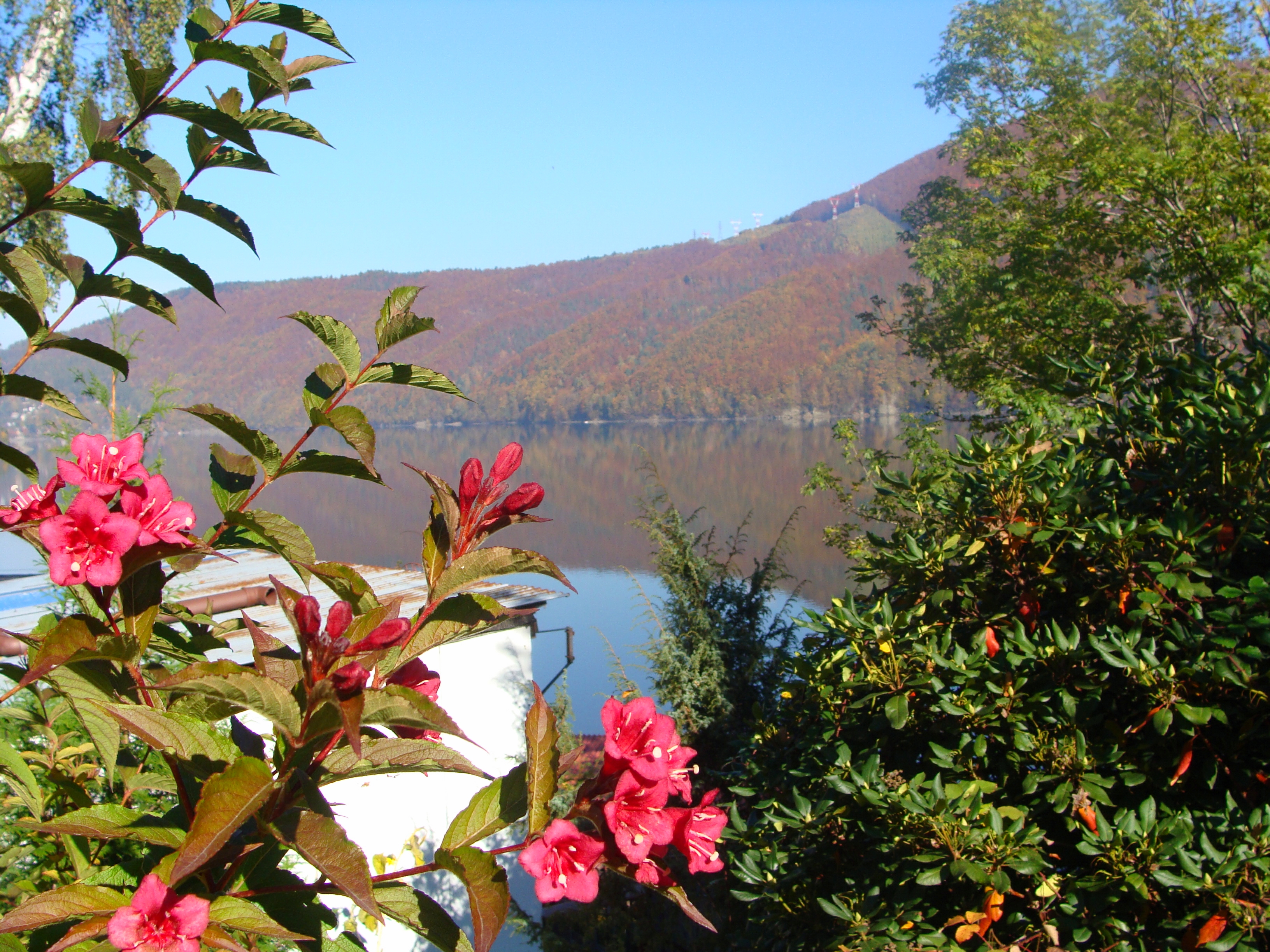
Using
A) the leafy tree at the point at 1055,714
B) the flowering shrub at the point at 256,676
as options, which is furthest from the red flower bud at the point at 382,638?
the leafy tree at the point at 1055,714

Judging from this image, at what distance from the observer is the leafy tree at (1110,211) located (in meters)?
8.89

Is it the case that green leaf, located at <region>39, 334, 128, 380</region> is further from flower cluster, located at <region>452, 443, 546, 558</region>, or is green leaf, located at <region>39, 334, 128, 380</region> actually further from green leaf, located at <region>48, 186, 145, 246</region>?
flower cluster, located at <region>452, 443, 546, 558</region>

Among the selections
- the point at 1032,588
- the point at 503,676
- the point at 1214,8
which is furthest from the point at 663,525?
the point at 1214,8

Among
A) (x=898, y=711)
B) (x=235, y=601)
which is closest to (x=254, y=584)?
(x=235, y=601)

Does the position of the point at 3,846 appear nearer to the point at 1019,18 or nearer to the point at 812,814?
the point at 812,814

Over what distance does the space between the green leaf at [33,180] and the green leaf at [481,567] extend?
57cm

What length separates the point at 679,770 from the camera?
0.77 m

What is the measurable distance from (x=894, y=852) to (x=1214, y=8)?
40.6 feet

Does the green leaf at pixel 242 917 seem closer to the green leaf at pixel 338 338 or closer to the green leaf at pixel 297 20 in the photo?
the green leaf at pixel 338 338

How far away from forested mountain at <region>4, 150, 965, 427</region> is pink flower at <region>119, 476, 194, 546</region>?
4023cm

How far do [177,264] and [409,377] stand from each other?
0.34 meters

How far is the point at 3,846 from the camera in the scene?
2.12 metres

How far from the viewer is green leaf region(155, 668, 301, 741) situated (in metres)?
0.63

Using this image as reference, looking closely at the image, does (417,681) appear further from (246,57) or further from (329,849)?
(246,57)
